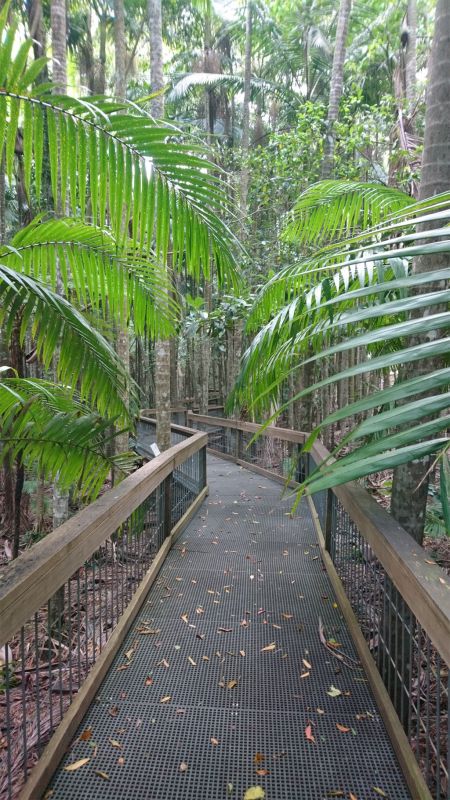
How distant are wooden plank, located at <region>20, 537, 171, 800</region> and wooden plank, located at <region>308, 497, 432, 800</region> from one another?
3.75 feet

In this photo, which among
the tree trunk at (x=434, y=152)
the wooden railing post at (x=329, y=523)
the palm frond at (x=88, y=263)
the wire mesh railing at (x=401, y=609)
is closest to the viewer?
the wire mesh railing at (x=401, y=609)

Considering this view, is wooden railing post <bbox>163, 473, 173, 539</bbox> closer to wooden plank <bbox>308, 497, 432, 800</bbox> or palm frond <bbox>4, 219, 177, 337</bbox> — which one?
wooden plank <bbox>308, 497, 432, 800</bbox>

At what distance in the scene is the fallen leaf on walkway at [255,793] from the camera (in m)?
1.60

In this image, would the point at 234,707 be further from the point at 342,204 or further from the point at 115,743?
the point at 342,204

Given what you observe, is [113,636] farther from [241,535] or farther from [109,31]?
[109,31]

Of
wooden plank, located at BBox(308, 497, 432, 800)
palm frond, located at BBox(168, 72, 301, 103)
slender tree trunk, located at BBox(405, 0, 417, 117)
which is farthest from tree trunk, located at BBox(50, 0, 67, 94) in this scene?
palm frond, located at BBox(168, 72, 301, 103)

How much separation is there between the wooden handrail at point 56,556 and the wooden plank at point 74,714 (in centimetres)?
53

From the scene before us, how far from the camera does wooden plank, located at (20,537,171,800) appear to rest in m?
1.59

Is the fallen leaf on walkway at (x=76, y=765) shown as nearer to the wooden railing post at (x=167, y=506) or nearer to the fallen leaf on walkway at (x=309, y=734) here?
the fallen leaf on walkway at (x=309, y=734)

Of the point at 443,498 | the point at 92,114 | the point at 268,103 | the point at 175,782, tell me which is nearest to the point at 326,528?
the point at 175,782

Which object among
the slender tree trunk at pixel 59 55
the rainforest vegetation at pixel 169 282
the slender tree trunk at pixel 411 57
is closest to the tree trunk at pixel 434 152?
the rainforest vegetation at pixel 169 282

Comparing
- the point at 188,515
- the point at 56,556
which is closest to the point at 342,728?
the point at 56,556

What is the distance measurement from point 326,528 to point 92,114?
3.12 m

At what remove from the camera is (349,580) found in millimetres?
3205
